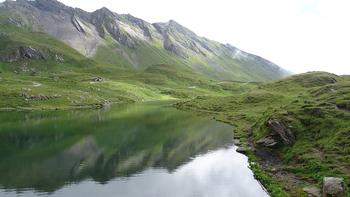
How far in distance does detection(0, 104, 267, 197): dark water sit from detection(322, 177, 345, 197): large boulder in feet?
39.1

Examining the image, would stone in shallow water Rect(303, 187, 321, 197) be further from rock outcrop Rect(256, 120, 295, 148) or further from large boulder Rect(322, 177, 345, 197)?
rock outcrop Rect(256, 120, 295, 148)

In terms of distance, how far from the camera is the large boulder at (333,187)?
61.3 metres

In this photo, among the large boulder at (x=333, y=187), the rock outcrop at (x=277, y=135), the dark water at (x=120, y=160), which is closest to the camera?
the large boulder at (x=333, y=187)

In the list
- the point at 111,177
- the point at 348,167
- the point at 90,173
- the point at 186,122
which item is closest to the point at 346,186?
the point at 348,167

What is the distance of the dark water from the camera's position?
2857 inches

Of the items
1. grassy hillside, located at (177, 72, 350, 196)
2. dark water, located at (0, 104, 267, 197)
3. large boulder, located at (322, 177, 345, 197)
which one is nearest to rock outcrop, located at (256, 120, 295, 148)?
grassy hillside, located at (177, 72, 350, 196)

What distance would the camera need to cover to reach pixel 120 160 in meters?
97.0

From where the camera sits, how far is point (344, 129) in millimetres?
87312

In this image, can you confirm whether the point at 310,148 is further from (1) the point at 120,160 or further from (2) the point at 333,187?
(1) the point at 120,160

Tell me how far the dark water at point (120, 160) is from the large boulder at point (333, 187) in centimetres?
1193

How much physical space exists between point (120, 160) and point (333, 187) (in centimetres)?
5308

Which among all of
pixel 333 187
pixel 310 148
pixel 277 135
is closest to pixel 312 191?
pixel 333 187

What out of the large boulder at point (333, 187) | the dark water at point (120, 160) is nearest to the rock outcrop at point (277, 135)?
the dark water at point (120, 160)

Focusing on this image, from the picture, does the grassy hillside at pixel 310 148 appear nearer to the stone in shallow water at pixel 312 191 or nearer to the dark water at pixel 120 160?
the stone in shallow water at pixel 312 191
